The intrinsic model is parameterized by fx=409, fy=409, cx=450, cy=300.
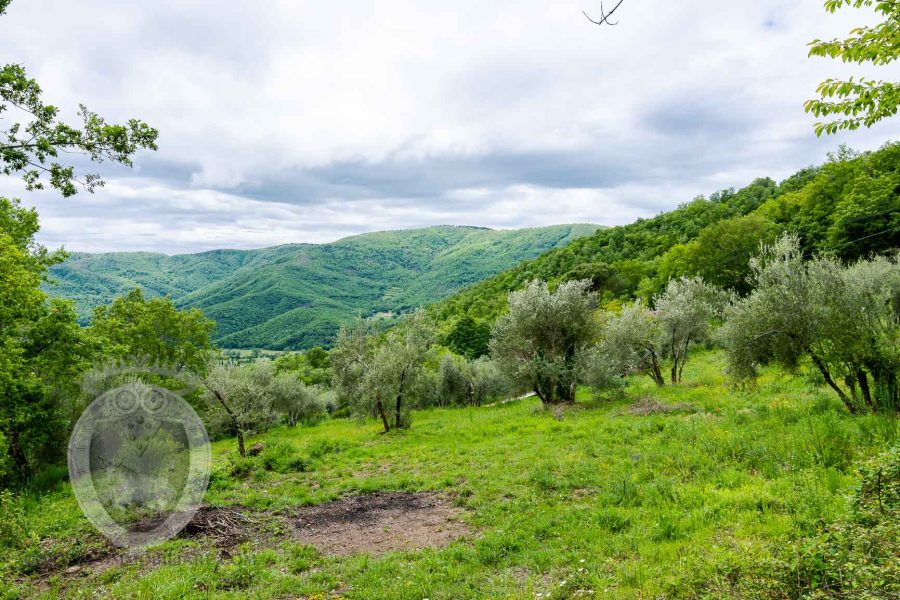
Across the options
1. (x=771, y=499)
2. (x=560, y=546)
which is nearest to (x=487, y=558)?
(x=560, y=546)

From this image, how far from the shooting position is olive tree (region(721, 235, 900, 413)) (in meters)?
12.6

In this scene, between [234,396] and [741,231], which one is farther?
[741,231]

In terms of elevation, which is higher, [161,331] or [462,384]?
[161,331]

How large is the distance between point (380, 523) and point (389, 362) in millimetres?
16111

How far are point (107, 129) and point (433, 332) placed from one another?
24638 mm

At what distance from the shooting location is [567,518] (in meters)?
9.96

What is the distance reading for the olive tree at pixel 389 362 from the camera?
27.7 metres

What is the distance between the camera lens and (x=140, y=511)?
484 inches

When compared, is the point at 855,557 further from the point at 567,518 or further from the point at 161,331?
the point at 161,331

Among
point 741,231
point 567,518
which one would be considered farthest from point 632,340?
point 741,231

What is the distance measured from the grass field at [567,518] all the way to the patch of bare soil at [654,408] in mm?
1172

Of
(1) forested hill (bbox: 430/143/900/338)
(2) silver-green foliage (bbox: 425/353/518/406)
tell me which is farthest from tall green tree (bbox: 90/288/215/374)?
(1) forested hill (bbox: 430/143/900/338)

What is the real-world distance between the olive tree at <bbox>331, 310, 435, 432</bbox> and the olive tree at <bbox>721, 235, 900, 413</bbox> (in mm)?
19361

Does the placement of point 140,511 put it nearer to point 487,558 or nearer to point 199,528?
point 199,528
